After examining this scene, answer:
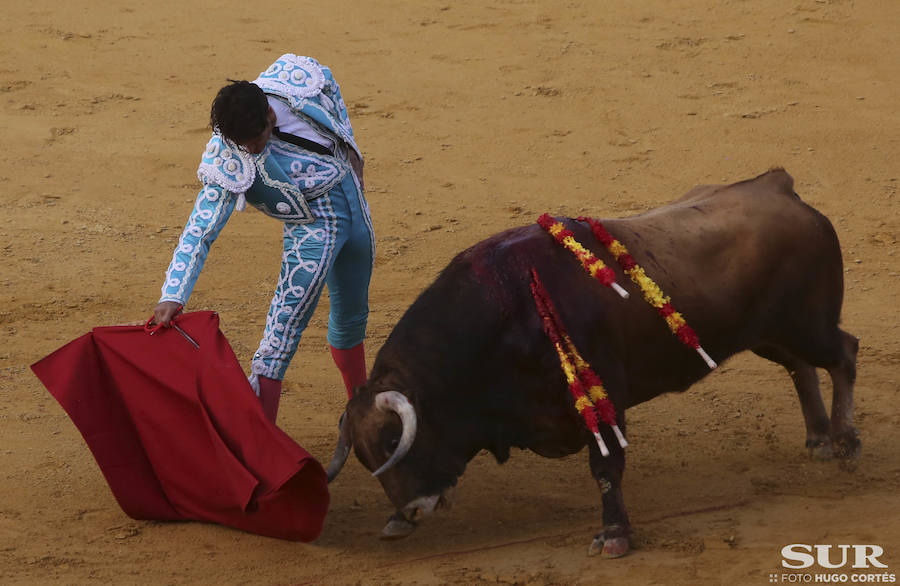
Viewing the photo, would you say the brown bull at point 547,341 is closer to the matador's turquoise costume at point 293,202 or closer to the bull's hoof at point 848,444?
the matador's turquoise costume at point 293,202

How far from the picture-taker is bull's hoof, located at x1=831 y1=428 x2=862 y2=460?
5.27 m

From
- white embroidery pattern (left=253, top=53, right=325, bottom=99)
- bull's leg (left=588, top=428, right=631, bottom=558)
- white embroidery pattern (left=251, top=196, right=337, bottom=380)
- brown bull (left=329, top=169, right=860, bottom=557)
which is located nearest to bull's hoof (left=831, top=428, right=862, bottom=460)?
brown bull (left=329, top=169, right=860, bottom=557)

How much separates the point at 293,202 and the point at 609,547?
1729mm

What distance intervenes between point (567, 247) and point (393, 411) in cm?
88

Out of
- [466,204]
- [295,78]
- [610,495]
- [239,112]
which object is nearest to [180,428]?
[239,112]

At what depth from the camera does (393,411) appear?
4.42 meters

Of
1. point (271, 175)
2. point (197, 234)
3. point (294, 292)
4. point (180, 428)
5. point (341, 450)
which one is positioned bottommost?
point (341, 450)

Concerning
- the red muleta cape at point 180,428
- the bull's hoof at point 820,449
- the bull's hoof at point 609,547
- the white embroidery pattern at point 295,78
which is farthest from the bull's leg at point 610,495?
the white embroidery pattern at point 295,78

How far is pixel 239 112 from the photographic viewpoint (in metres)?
4.46

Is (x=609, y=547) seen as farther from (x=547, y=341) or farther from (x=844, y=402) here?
(x=844, y=402)

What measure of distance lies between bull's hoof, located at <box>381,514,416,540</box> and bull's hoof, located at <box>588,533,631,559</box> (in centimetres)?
66

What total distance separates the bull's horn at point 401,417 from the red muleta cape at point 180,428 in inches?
14.8

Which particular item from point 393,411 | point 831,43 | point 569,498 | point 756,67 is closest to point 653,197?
point 756,67

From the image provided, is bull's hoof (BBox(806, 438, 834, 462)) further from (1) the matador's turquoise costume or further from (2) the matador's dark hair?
(2) the matador's dark hair
